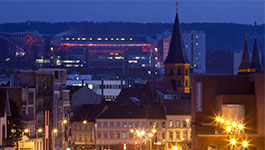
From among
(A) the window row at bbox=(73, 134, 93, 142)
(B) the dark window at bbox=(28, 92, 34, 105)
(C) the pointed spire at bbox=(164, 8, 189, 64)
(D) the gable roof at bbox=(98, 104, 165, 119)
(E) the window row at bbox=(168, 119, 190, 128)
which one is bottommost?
(A) the window row at bbox=(73, 134, 93, 142)

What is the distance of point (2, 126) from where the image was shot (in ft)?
133

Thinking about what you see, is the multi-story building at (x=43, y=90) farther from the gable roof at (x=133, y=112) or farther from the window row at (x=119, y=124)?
the gable roof at (x=133, y=112)

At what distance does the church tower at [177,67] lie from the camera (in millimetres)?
139000

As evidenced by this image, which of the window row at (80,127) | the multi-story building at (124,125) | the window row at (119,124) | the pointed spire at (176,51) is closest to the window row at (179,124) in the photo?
the multi-story building at (124,125)

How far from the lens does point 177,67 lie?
143125mm

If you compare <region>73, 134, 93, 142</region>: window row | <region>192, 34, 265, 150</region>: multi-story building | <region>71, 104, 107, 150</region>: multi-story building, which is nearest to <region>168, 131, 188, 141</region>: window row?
<region>71, 104, 107, 150</region>: multi-story building

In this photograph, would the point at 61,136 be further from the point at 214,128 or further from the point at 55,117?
the point at 214,128

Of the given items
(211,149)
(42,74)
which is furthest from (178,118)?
(211,149)

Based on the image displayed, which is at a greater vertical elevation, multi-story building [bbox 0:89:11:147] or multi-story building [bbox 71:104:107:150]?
multi-story building [bbox 0:89:11:147]

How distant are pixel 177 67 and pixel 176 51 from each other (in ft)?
17.2

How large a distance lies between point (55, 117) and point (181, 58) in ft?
252

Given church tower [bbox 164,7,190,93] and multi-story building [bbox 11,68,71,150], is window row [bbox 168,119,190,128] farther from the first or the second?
church tower [bbox 164,7,190,93]

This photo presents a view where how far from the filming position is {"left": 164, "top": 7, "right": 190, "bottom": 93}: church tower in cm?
13900

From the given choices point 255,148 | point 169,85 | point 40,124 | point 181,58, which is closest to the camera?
point 255,148
